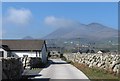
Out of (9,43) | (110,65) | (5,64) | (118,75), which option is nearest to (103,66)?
(110,65)

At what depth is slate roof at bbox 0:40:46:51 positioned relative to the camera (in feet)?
212

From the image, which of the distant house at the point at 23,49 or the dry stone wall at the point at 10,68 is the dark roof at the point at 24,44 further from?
the dry stone wall at the point at 10,68

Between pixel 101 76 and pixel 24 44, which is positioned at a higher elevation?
pixel 24 44

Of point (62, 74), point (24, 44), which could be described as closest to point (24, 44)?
point (24, 44)

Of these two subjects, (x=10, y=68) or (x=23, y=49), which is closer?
(x=10, y=68)

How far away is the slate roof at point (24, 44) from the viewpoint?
64625mm

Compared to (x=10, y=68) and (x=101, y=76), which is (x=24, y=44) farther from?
(x=10, y=68)

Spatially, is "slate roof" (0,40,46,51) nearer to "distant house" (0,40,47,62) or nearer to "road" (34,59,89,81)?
"distant house" (0,40,47,62)

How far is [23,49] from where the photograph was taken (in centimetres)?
6438

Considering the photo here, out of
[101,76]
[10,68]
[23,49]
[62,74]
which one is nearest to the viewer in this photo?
[10,68]

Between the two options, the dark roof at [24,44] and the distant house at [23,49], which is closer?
the distant house at [23,49]

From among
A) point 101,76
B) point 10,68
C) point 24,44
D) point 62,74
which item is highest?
point 24,44

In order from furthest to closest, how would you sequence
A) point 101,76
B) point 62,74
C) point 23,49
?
point 23,49 < point 62,74 < point 101,76

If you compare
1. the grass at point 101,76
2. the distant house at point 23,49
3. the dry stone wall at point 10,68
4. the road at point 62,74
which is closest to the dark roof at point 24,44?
the distant house at point 23,49
